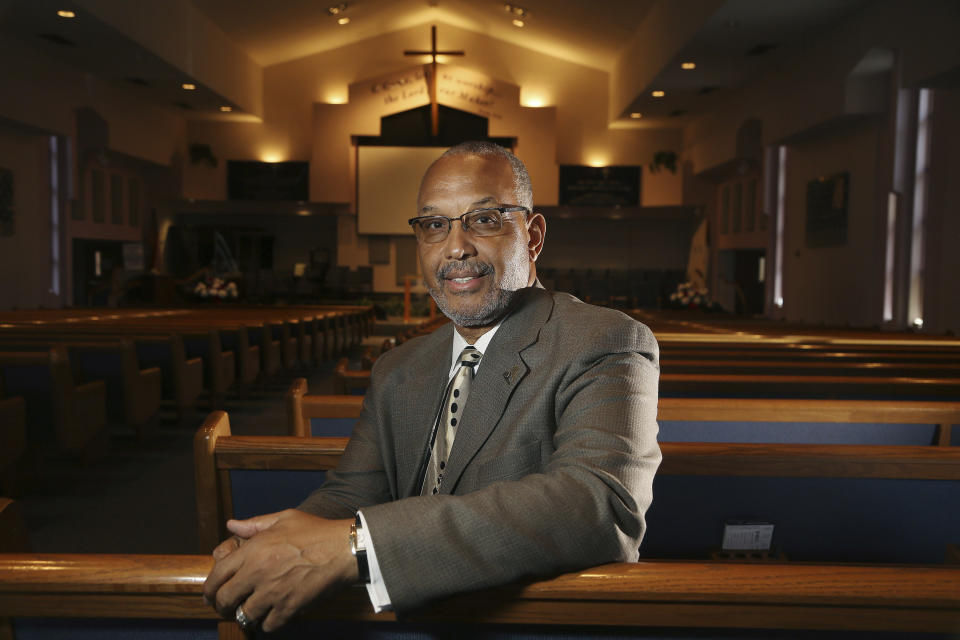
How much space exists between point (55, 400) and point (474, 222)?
111 inches

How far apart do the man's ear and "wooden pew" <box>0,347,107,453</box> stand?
2.70m

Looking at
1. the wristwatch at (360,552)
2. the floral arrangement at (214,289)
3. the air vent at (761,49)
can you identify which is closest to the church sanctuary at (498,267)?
the wristwatch at (360,552)

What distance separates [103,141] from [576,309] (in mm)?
11420

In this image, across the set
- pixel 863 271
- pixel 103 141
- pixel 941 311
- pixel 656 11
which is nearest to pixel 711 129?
pixel 656 11

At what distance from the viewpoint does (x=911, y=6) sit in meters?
6.48

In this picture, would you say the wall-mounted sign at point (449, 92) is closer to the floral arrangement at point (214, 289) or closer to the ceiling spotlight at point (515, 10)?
the ceiling spotlight at point (515, 10)

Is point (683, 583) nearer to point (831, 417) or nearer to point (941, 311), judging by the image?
point (831, 417)

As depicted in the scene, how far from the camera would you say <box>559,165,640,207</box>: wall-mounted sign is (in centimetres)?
1455

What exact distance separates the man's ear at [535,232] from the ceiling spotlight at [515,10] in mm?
12206

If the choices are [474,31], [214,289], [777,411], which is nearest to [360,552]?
[777,411]

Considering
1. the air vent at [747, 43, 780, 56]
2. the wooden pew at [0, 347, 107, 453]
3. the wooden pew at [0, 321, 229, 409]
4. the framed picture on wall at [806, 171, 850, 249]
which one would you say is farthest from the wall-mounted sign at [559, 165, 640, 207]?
the wooden pew at [0, 347, 107, 453]

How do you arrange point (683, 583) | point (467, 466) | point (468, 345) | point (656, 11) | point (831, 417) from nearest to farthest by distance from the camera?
point (683, 583) → point (467, 466) → point (468, 345) → point (831, 417) → point (656, 11)

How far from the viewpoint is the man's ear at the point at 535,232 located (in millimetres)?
1325

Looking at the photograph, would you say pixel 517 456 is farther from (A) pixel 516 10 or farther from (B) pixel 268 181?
(B) pixel 268 181
